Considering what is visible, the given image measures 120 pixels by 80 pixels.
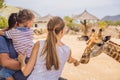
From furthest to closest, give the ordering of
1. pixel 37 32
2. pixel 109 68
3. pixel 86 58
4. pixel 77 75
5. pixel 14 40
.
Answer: pixel 37 32 → pixel 109 68 → pixel 77 75 → pixel 86 58 → pixel 14 40

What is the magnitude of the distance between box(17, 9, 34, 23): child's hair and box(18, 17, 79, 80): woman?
1.87 ft

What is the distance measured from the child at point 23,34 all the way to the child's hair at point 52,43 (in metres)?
0.59

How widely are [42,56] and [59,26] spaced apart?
0.36 m

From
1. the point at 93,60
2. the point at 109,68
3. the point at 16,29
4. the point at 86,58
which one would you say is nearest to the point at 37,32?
the point at 93,60

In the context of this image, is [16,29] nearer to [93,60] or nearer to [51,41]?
[51,41]

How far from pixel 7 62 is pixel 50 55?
67cm

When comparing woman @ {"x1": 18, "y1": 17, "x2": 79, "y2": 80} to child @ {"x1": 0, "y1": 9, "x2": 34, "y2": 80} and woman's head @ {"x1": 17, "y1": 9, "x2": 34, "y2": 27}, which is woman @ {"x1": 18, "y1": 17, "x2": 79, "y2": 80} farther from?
woman's head @ {"x1": 17, "y1": 9, "x2": 34, "y2": 27}

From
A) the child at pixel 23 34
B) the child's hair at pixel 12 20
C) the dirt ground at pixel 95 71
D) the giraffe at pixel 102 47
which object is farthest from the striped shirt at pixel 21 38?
the dirt ground at pixel 95 71

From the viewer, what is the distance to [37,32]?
4225 centimetres

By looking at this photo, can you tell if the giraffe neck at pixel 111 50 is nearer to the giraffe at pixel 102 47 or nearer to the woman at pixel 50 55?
the giraffe at pixel 102 47

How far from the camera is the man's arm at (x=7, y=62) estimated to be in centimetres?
A: 415

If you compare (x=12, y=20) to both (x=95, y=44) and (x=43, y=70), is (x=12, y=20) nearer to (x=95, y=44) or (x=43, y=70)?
(x=43, y=70)

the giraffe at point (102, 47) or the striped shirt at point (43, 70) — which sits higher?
the striped shirt at point (43, 70)

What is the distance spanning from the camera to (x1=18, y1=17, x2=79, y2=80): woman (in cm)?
372
